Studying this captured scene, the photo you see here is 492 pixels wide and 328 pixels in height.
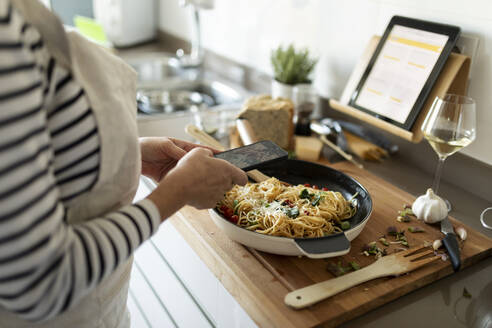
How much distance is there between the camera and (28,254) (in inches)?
19.3

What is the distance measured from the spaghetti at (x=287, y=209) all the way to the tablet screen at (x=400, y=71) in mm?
392

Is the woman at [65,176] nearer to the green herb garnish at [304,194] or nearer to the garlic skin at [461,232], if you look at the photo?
the green herb garnish at [304,194]

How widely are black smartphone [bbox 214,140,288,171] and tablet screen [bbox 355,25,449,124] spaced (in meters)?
0.47

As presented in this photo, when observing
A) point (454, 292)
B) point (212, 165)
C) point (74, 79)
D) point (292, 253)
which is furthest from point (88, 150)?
point (454, 292)

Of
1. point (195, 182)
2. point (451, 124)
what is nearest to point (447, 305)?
point (451, 124)

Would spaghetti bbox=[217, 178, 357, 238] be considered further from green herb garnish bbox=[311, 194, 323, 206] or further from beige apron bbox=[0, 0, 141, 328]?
beige apron bbox=[0, 0, 141, 328]

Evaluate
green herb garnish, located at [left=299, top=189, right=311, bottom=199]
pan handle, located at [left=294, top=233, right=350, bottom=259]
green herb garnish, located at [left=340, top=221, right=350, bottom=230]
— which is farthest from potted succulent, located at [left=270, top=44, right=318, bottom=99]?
pan handle, located at [left=294, top=233, right=350, bottom=259]

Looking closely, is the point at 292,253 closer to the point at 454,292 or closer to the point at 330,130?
the point at 454,292

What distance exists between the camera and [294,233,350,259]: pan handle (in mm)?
803

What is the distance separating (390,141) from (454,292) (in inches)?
25.2

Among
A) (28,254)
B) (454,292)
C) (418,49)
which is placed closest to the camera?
(28,254)

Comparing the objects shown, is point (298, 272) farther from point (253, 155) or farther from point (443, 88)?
point (443, 88)

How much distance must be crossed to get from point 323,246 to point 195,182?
0.87 feet

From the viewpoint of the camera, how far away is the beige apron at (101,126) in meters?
0.56
